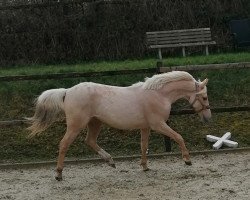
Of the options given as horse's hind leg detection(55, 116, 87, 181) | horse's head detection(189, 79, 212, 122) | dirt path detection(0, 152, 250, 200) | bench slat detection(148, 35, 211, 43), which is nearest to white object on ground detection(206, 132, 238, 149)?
dirt path detection(0, 152, 250, 200)

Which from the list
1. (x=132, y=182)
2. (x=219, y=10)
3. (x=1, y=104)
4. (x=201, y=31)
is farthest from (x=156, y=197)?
(x=219, y=10)

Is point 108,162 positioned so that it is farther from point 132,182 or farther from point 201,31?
point 201,31

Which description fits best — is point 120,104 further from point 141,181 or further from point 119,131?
point 119,131

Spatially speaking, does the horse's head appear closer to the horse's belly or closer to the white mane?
the white mane

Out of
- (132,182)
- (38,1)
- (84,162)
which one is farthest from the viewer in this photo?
(38,1)

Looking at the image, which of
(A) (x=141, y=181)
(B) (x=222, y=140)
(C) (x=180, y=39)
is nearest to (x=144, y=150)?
(A) (x=141, y=181)

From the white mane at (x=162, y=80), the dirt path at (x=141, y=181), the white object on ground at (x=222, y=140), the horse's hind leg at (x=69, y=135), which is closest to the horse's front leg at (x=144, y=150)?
the dirt path at (x=141, y=181)

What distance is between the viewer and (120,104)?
7.02 metres

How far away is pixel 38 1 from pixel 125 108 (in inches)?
356

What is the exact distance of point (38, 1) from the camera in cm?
1522

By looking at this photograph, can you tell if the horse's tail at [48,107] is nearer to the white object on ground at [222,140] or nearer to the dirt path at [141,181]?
the dirt path at [141,181]

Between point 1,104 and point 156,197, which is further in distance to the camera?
point 1,104

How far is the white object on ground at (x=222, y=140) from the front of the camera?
326 inches

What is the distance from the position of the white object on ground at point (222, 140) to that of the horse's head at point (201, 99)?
113 centimetres
